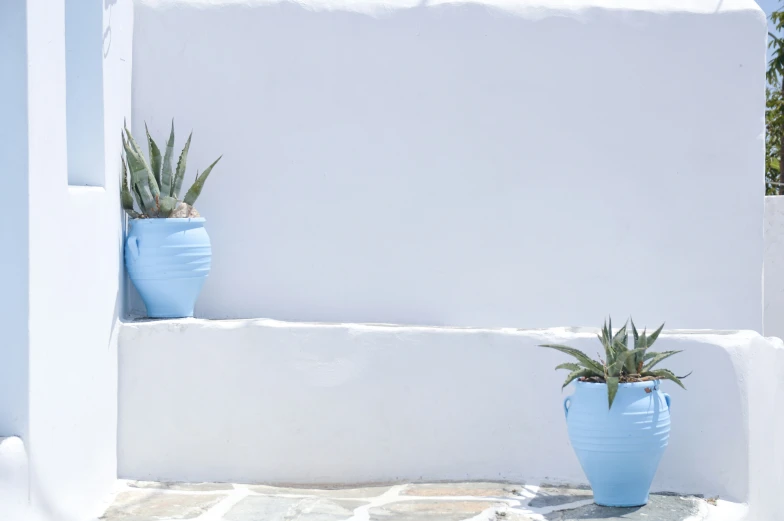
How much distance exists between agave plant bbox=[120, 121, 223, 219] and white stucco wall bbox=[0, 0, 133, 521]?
122 millimetres

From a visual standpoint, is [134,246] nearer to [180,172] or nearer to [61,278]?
[180,172]

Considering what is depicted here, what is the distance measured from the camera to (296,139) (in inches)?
227

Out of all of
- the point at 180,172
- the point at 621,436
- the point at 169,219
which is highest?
the point at 180,172

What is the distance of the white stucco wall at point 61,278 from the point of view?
3656 millimetres

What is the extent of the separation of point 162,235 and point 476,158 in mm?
1984

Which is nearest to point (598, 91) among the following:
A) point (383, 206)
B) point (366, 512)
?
point (383, 206)

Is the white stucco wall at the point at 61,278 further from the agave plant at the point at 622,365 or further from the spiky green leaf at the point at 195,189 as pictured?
the agave plant at the point at 622,365

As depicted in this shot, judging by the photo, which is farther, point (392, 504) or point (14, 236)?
point (392, 504)

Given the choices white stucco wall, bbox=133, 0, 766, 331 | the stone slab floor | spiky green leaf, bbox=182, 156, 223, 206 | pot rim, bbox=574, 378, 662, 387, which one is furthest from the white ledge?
the stone slab floor

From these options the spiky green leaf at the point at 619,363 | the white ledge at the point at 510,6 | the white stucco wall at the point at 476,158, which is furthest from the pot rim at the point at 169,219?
the spiky green leaf at the point at 619,363

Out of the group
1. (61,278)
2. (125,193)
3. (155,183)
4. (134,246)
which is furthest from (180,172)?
(61,278)

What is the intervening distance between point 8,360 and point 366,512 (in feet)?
5.92

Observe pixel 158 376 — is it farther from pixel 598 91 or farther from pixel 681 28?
pixel 681 28

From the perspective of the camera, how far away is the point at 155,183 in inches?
205
